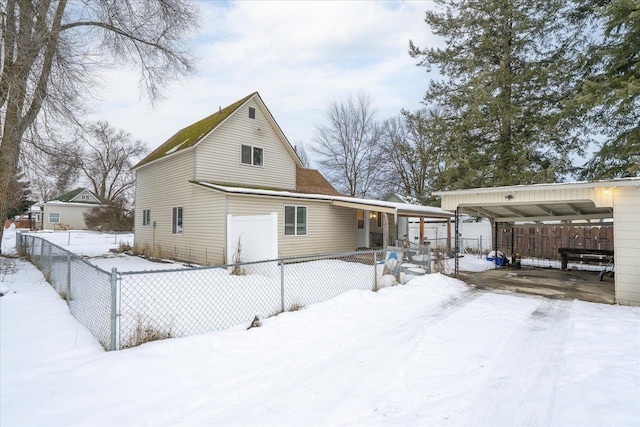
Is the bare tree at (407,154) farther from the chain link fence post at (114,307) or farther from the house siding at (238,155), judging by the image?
the chain link fence post at (114,307)

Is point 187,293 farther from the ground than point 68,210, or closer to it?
closer to it

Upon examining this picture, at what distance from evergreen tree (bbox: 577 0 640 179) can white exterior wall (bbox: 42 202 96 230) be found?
44552 mm

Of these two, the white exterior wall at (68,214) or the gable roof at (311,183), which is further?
the white exterior wall at (68,214)

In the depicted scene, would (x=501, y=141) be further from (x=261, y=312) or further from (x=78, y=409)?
(x=78, y=409)

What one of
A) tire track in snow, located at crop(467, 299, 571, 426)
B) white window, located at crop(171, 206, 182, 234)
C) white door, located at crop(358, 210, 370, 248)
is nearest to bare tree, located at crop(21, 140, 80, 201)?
white window, located at crop(171, 206, 182, 234)

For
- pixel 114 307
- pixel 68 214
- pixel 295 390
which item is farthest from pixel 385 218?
pixel 68 214

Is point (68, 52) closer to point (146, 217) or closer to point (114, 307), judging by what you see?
point (146, 217)

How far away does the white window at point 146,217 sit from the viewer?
17.4 metres

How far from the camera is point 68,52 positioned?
10.1 metres

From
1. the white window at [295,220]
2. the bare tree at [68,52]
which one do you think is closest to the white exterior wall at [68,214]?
the bare tree at [68,52]

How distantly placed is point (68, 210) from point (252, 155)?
1351 inches

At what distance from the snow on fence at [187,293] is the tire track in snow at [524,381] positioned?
327 cm

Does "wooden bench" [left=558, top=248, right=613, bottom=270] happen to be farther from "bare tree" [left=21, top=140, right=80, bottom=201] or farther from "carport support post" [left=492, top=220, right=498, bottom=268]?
"bare tree" [left=21, top=140, right=80, bottom=201]

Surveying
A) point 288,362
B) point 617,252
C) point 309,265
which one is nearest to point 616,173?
point 617,252
